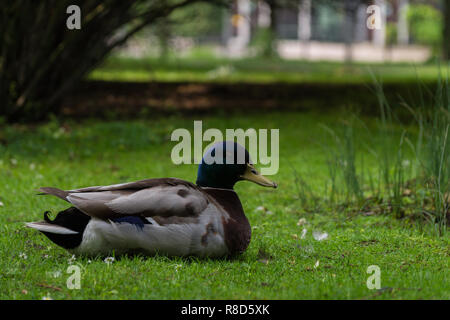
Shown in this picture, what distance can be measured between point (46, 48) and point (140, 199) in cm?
722

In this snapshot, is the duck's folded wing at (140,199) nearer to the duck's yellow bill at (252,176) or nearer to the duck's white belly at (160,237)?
the duck's white belly at (160,237)

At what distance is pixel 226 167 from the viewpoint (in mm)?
5004

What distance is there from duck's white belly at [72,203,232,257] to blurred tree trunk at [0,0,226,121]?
677cm

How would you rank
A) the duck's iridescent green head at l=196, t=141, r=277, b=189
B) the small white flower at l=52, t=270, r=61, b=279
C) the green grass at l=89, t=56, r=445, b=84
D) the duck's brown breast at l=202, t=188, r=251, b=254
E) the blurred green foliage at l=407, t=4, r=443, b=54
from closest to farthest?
the small white flower at l=52, t=270, r=61, b=279, the duck's brown breast at l=202, t=188, r=251, b=254, the duck's iridescent green head at l=196, t=141, r=277, b=189, the green grass at l=89, t=56, r=445, b=84, the blurred green foliage at l=407, t=4, r=443, b=54

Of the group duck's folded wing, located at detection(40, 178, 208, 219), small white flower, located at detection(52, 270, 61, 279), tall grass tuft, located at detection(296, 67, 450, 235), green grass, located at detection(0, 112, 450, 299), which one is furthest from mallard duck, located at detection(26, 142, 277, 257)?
tall grass tuft, located at detection(296, 67, 450, 235)

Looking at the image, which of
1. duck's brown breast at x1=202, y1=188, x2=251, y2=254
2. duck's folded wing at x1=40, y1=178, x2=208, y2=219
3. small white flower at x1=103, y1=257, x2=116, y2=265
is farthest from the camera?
duck's brown breast at x1=202, y1=188, x2=251, y2=254

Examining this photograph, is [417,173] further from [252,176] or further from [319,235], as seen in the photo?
[252,176]

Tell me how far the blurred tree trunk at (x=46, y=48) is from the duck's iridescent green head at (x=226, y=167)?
6.53 metres

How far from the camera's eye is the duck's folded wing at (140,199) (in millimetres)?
4566

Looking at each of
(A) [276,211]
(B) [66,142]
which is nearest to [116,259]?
(A) [276,211]

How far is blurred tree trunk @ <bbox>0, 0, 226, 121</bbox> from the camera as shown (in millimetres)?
10773

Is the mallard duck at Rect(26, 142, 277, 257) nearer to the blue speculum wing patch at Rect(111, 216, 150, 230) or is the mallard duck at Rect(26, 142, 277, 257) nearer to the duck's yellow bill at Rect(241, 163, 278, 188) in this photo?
the blue speculum wing patch at Rect(111, 216, 150, 230)

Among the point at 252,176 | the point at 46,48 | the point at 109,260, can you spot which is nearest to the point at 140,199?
the point at 109,260

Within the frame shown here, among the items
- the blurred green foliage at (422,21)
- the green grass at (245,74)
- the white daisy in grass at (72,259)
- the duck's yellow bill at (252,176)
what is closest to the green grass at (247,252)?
the white daisy in grass at (72,259)
